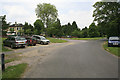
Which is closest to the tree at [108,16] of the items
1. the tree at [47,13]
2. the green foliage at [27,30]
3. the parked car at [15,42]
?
the tree at [47,13]

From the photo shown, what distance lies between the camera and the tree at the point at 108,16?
77.7 feet

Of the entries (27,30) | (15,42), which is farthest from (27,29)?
(15,42)

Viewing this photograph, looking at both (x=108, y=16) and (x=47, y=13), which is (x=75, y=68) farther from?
(x=47, y=13)

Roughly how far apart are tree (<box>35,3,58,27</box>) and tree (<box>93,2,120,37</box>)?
14694mm

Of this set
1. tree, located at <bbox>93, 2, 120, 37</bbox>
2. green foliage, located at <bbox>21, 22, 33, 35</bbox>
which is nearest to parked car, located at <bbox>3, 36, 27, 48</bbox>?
tree, located at <bbox>93, 2, 120, 37</bbox>

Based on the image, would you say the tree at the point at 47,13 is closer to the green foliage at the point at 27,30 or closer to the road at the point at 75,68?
the green foliage at the point at 27,30

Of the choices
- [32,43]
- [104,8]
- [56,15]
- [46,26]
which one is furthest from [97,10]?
[32,43]

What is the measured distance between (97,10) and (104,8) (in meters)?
2.07

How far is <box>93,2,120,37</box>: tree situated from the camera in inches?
933

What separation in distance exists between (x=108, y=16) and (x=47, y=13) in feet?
66.3

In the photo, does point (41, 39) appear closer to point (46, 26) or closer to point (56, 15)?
point (46, 26)

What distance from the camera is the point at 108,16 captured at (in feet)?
87.9

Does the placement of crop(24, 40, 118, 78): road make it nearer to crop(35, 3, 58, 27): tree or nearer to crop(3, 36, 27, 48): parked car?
crop(3, 36, 27, 48): parked car

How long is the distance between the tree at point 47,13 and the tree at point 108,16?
14.7 m
